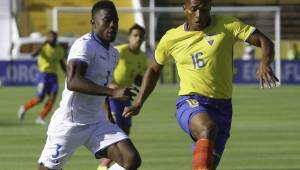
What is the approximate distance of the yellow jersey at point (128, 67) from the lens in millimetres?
17359

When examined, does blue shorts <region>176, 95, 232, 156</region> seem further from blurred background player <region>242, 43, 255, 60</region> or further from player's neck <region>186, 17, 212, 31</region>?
blurred background player <region>242, 43, 255, 60</region>

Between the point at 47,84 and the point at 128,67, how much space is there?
10263 mm

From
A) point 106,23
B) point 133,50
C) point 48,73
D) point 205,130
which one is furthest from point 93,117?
point 48,73

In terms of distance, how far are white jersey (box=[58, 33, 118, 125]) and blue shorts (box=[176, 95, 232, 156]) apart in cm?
84

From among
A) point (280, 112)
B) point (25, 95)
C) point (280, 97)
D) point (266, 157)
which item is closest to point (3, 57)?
point (25, 95)

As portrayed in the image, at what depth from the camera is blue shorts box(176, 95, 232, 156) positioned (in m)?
11.4

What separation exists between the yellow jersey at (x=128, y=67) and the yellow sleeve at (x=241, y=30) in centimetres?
584

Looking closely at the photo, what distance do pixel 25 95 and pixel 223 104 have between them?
25.7m

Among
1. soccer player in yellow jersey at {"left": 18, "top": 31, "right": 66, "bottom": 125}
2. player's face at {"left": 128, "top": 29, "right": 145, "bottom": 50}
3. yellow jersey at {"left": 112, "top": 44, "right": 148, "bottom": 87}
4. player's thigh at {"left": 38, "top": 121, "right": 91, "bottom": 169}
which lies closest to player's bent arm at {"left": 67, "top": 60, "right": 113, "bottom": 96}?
player's thigh at {"left": 38, "top": 121, "right": 91, "bottom": 169}

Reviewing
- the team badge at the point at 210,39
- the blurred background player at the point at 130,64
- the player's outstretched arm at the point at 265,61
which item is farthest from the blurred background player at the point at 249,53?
the player's outstretched arm at the point at 265,61

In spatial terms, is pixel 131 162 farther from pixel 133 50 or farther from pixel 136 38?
pixel 133 50

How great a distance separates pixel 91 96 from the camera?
11.3 meters

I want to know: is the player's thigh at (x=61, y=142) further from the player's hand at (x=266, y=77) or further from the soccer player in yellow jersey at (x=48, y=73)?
the soccer player in yellow jersey at (x=48, y=73)

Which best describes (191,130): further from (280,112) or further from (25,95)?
(25,95)
